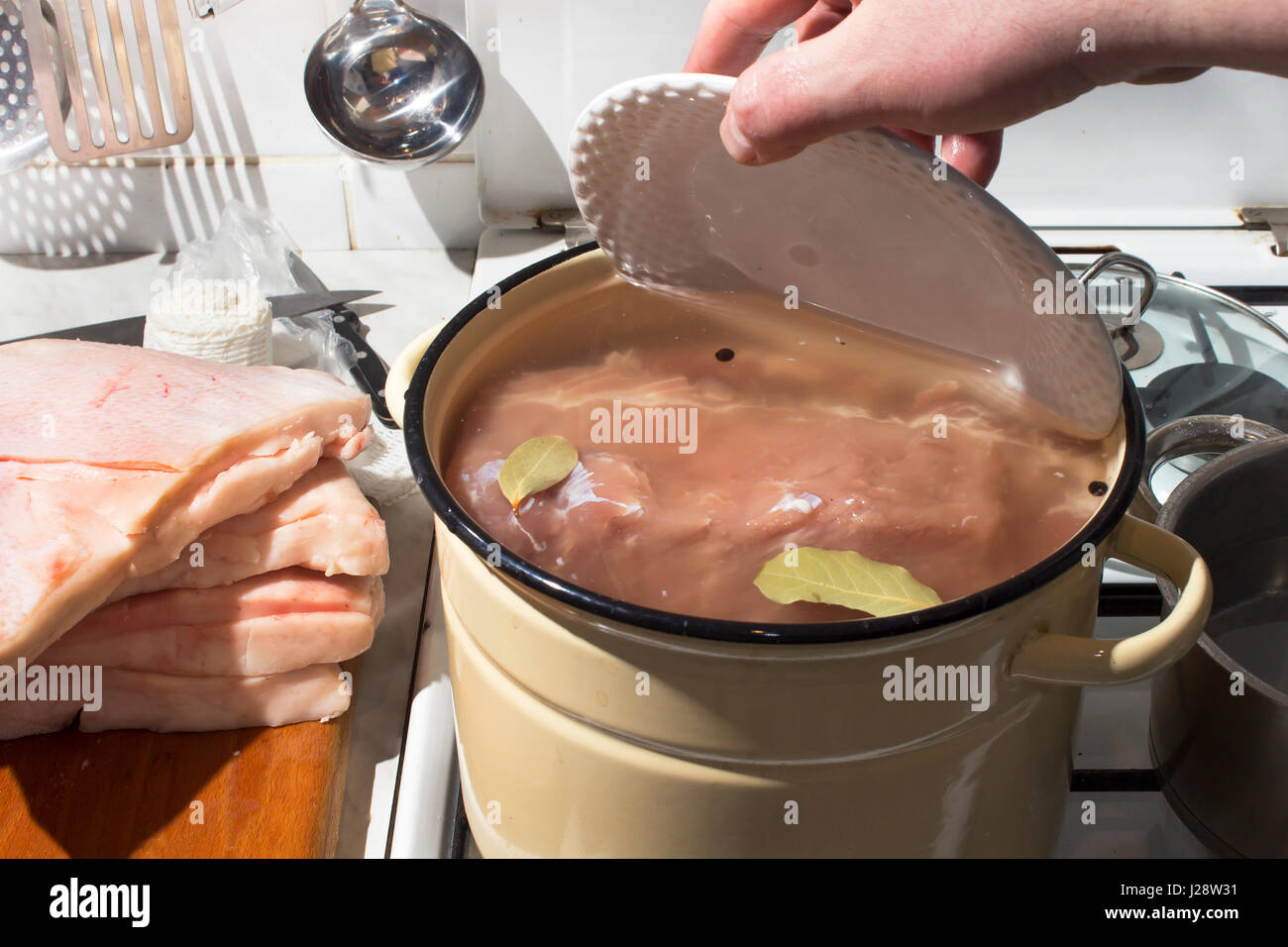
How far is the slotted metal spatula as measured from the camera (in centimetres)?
93

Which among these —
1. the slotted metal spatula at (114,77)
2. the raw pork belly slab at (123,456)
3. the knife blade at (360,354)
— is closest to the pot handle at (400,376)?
the raw pork belly slab at (123,456)

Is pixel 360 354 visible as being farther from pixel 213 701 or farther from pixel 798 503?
pixel 798 503

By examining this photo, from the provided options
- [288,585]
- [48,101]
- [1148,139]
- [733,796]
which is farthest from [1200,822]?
[48,101]

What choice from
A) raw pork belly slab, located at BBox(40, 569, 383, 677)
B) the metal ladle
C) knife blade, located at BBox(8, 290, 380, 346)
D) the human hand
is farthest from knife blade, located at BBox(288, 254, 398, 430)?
the human hand

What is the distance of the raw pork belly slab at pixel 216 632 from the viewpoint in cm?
66

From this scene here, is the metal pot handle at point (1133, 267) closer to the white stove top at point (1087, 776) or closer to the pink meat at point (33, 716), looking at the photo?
the white stove top at point (1087, 776)

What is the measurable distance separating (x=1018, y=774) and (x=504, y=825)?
0.25 metres

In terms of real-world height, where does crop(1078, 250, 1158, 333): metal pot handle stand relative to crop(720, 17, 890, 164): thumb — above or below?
below

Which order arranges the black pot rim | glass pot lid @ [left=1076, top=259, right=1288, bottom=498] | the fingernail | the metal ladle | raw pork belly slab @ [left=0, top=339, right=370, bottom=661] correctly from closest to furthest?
the black pot rim → the fingernail → raw pork belly slab @ [left=0, top=339, right=370, bottom=661] → glass pot lid @ [left=1076, top=259, right=1288, bottom=498] → the metal ladle

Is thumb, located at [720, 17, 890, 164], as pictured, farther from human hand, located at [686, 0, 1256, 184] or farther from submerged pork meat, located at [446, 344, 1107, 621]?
submerged pork meat, located at [446, 344, 1107, 621]

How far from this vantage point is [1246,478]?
2.19 ft

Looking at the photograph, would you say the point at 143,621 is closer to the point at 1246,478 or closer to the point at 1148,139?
the point at 1246,478

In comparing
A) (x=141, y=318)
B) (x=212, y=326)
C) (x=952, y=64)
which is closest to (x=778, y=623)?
(x=952, y=64)

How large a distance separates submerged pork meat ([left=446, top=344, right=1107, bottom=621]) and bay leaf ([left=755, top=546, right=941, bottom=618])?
15mm
